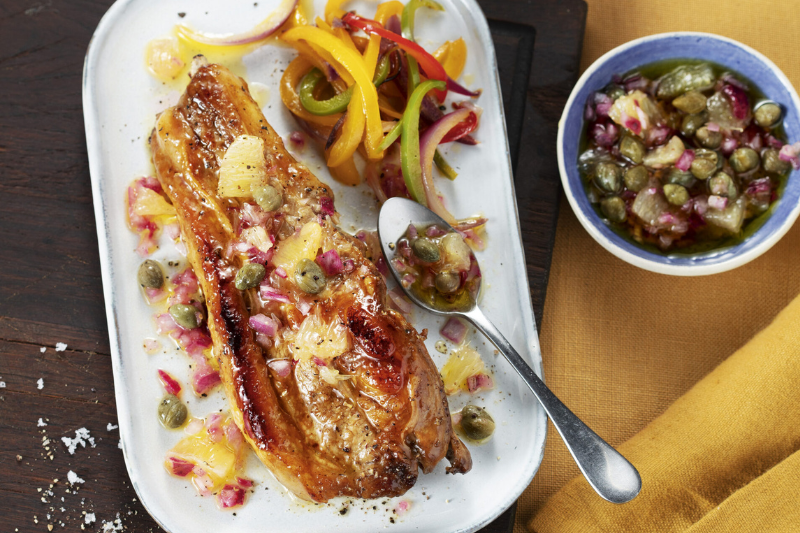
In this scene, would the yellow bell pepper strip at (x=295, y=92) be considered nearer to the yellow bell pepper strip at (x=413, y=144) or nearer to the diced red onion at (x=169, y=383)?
the yellow bell pepper strip at (x=413, y=144)

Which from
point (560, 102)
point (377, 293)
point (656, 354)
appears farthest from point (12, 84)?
point (656, 354)

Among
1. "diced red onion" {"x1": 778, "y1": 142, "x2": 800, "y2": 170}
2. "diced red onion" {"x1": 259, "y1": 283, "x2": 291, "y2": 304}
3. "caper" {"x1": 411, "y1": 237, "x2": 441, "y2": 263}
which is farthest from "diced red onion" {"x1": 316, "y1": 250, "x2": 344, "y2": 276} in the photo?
"diced red onion" {"x1": 778, "y1": 142, "x2": 800, "y2": 170}

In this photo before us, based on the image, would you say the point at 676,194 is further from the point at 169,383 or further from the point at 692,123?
the point at 169,383

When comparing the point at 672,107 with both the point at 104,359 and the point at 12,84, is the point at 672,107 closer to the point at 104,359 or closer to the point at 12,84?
the point at 104,359

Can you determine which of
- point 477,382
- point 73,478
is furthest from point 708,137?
point 73,478

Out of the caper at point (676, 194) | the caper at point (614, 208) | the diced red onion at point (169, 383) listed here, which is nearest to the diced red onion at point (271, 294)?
the diced red onion at point (169, 383)
